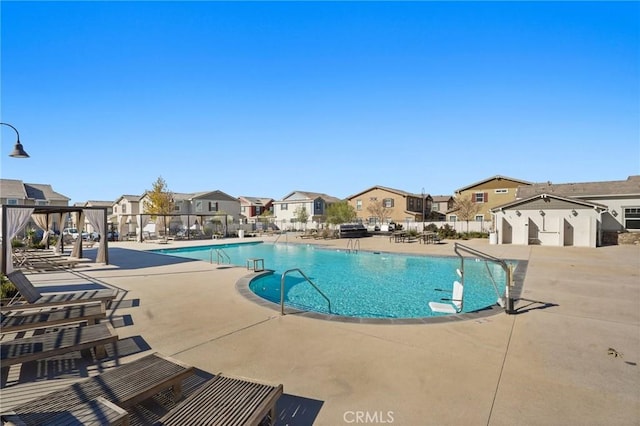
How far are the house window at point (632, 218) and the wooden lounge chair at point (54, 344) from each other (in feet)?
95.5

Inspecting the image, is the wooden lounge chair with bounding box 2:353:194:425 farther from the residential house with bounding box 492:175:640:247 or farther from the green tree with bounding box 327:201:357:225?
the green tree with bounding box 327:201:357:225

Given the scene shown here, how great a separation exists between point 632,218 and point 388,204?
24.3 meters

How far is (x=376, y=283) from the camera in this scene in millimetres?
11609

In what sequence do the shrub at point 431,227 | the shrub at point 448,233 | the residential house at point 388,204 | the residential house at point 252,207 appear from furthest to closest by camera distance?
1. the residential house at point 252,207
2. the residential house at point 388,204
3. the shrub at point 431,227
4. the shrub at point 448,233

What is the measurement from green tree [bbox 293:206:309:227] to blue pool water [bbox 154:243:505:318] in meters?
25.0

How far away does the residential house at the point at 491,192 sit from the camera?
34.7 meters

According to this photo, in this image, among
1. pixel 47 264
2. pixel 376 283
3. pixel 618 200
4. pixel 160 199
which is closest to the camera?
pixel 376 283

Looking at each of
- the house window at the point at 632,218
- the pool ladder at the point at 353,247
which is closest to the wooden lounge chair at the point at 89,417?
the pool ladder at the point at 353,247

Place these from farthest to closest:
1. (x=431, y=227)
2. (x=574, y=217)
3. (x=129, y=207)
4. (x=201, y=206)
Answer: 1. (x=129, y=207)
2. (x=201, y=206)
3. (x=431, y=227)
4. (x=574, y=217)

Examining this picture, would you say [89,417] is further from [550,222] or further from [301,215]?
[301,215]

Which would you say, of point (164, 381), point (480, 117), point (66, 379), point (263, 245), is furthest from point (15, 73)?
point (480, 117)

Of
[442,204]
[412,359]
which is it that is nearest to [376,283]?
[412,359]

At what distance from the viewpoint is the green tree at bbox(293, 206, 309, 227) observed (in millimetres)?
44213

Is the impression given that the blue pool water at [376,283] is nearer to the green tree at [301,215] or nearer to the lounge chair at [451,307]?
the lounge chair at [451,307]
